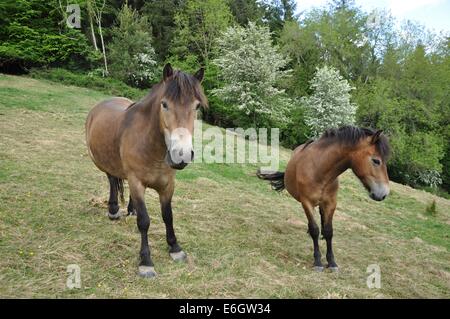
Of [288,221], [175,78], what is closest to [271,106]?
[288,221]

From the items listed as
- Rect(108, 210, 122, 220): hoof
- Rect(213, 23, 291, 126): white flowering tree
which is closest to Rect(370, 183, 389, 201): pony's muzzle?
Rect(108, 210, 122, 220): hoof

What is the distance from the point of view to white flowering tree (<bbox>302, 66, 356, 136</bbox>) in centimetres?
2566

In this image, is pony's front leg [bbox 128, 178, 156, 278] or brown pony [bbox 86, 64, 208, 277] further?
pony's front leg [bbox 128, 178, 156, 278]

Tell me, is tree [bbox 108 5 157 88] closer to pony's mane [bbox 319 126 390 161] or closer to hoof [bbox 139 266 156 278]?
pony's mane [bbox 319 126 390 161]

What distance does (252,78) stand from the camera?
2405 cm

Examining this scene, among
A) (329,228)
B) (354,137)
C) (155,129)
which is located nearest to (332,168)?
(354,137)

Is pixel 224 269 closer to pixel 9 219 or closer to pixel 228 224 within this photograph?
pixel 228 224

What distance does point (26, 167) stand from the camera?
25.4 ft

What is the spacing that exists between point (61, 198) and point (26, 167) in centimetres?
203

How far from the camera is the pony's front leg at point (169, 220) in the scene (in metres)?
4.50

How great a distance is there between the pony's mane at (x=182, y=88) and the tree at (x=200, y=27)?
87.2 ft

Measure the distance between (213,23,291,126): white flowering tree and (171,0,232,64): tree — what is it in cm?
520

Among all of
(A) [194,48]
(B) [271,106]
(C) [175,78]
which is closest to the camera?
(C) [175,78]

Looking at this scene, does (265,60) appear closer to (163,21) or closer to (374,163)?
(163,21)
